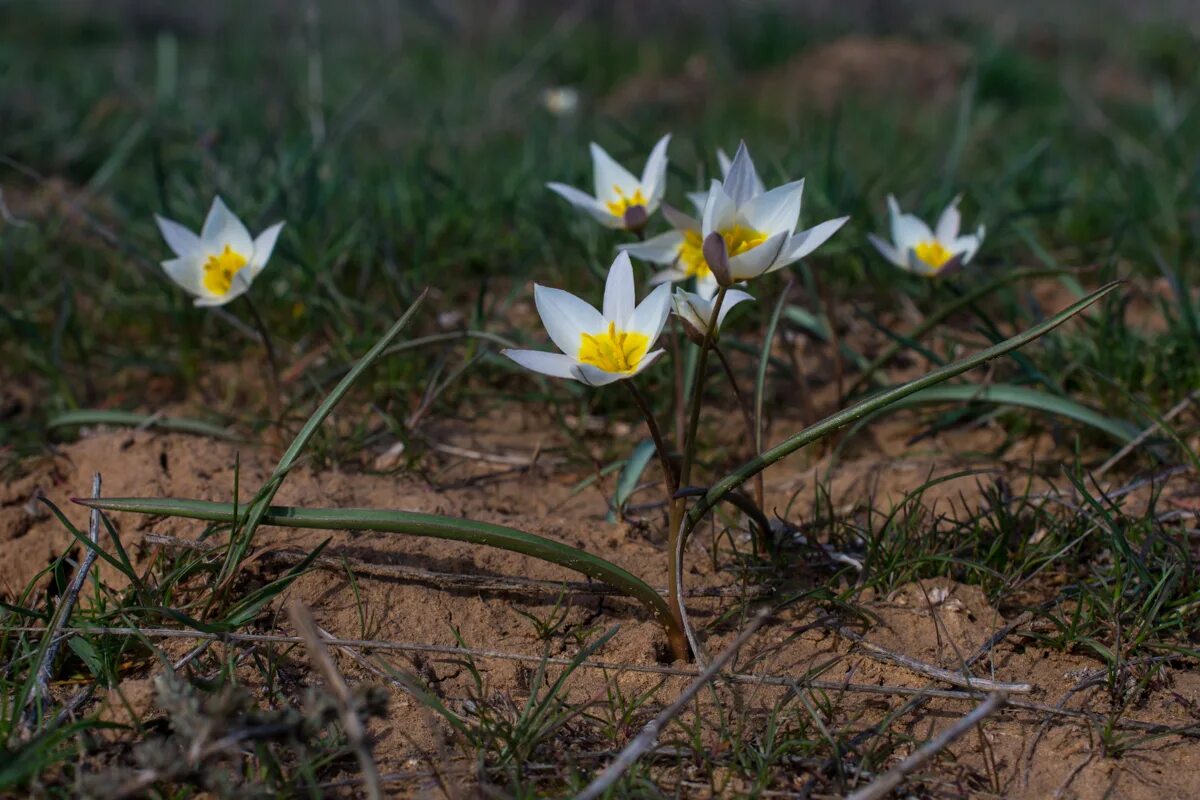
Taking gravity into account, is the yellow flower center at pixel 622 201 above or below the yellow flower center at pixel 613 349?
above

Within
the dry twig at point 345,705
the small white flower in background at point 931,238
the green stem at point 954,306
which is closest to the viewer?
the dry twig at point 345,705

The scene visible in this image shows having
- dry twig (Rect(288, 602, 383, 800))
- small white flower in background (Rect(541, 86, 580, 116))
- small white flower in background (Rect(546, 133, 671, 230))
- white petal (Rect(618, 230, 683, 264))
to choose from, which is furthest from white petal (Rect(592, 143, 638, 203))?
small white flower in background (Rect(541, 86, 580, 116))

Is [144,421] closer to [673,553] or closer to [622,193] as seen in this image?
[622,193]

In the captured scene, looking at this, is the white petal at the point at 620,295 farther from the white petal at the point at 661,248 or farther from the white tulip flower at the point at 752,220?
the white petal at the point at 661,248

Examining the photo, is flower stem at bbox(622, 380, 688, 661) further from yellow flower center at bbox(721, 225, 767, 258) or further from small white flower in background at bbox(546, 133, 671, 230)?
small white flower in background at bbox(546, 133, 671, 230)

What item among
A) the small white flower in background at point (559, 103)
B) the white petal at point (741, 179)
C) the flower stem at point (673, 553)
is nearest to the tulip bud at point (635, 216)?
the white petal at point (741, 179)

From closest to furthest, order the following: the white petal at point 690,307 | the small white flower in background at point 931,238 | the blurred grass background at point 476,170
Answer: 1. the white petal at point 690,307
2. the small white flower in background at point 931,238
3. the blurred grass background at point 476,170
